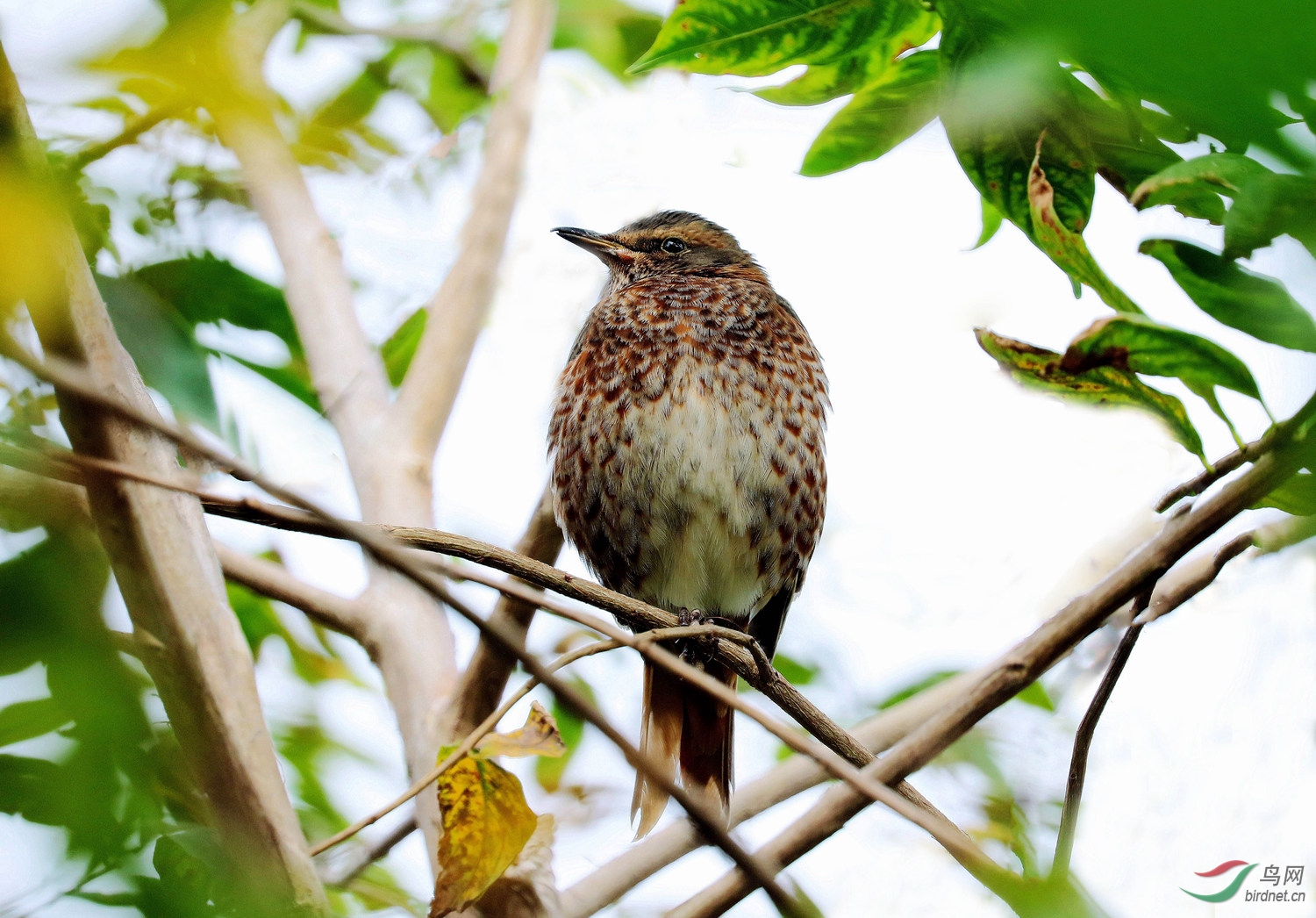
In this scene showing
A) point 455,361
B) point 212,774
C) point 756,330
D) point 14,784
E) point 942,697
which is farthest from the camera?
point 756,330

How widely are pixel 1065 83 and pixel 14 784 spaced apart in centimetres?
143

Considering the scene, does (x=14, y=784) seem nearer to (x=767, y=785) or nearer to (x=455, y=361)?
(x=767, y=785)

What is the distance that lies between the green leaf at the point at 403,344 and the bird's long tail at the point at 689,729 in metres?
1.32

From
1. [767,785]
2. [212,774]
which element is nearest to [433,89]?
[767,785]

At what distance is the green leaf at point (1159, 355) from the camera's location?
45.6 inches

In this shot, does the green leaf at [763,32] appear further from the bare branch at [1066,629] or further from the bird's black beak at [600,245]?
the bird's black beak at [600,245]

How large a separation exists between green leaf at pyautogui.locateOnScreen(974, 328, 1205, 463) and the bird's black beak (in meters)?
2.94

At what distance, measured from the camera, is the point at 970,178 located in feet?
4.76

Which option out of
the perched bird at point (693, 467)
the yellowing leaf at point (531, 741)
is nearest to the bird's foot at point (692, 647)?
the perched bird at point (693, 467)

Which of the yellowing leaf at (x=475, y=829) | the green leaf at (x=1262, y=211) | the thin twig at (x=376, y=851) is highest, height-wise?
the green leaf at (x=1262, y=211)

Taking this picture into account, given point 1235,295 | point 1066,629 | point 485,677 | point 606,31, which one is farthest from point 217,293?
point 606,31

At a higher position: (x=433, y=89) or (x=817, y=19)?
(x=433, y=89)

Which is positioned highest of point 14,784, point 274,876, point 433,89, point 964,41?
point 433,89

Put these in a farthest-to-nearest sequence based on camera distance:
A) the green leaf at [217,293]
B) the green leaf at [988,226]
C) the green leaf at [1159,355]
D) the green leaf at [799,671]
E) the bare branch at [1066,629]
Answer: the green leaf at [799,671], the green leaf at [217,293], the green leaf at [988,226], the green leaf at [1159,355], the bare branch at [1066,629]
